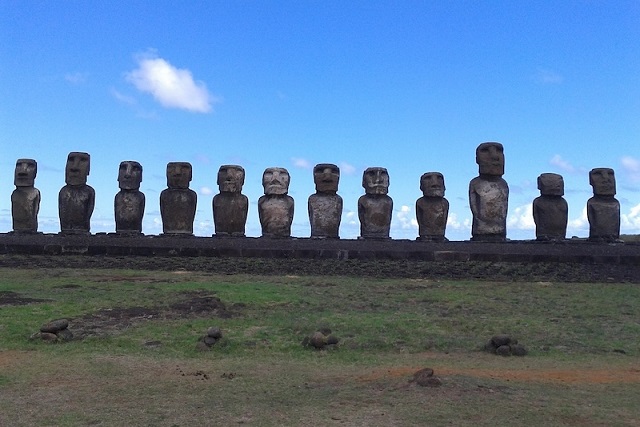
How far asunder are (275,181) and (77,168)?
→ 5.02 metres

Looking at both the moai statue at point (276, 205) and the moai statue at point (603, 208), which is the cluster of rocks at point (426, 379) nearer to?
the moai statue at point (276, 205)

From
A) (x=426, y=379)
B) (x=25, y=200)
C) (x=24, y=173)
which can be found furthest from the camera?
(x=24, y=173)

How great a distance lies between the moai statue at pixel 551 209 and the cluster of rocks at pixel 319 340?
30.9 ft

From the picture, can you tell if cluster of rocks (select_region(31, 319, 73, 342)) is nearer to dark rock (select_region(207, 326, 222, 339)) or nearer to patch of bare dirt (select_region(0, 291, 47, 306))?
dark rock (select_region(207, 326, 222, 339))

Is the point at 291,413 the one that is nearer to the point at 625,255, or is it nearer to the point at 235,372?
the point at 235,372

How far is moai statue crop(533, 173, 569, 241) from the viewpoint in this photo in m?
15.9

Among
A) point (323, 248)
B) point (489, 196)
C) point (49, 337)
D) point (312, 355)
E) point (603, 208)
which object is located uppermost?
point (489, 196)

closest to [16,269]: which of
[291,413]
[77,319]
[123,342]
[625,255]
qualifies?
[77,319]

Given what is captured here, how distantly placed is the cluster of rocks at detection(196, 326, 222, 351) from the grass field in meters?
0.10

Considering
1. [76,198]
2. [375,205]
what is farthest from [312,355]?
[76,198]

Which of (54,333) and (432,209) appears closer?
(54,333)

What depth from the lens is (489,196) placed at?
52.4 feet

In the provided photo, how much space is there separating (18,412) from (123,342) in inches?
99.5

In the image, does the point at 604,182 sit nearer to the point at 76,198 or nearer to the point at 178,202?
the point at 178,202
